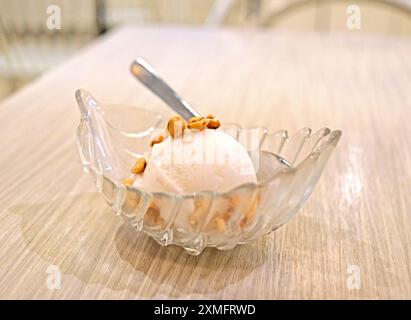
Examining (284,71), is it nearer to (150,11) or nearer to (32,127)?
(32,127)

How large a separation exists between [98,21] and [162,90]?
2.46 metres

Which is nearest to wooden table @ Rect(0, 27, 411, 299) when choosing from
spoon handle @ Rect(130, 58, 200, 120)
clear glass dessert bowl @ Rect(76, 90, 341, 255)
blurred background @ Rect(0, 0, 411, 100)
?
clear glass dessert bowl @ Rect(76, 90, 341, 255)

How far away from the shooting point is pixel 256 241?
0.58 m

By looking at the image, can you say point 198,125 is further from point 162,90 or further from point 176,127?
point 162,90

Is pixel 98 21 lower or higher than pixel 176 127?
lower

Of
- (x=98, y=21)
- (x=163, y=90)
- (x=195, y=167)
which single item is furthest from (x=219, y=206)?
(x=98, y=21)

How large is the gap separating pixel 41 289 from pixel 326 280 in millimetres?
229

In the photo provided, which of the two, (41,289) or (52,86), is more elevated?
(41,289)

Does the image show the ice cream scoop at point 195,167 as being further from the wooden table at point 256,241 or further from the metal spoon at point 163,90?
the metal spoon at point 163,90

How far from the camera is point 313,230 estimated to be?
24.0 inches

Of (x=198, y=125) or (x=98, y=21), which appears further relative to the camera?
(x=98, y=21)

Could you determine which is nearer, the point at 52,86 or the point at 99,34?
the point at 52,86

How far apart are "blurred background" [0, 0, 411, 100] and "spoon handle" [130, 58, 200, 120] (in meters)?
1.69
